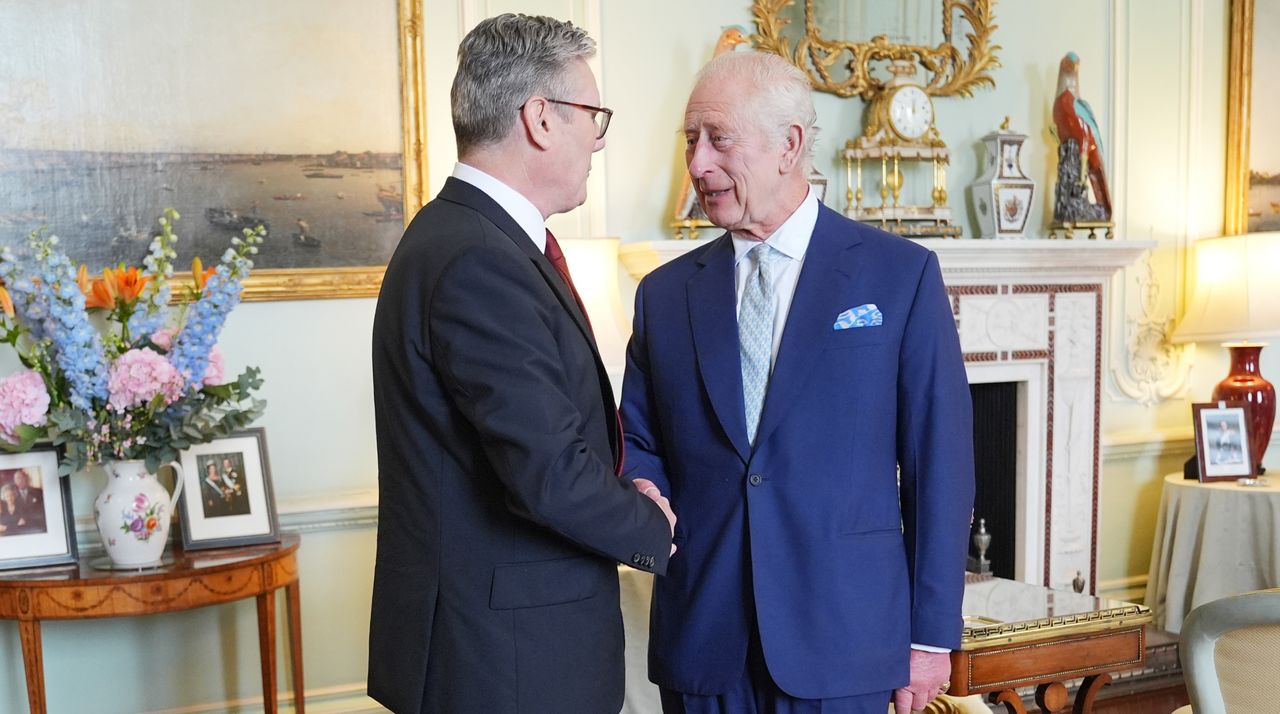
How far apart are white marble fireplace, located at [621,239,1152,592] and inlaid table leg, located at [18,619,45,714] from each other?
126 inches

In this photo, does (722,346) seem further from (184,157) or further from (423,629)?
(184,157)

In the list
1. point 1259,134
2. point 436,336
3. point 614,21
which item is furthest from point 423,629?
point 1259,134

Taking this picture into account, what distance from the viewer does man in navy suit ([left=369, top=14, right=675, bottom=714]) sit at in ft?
5.35

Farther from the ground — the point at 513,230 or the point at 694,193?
the point at 694,193

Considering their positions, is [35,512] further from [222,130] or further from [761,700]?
[761,700]

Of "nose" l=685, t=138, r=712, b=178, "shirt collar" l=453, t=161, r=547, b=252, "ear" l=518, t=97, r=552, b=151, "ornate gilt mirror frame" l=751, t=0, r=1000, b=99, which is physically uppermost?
"ornate gilt mirror frame" l=751, t=0, r=1000, b=99

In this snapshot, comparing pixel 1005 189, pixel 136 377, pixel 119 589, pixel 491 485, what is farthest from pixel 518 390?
pixel 1005 189

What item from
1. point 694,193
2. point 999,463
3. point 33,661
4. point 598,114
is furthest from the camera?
point 999,463

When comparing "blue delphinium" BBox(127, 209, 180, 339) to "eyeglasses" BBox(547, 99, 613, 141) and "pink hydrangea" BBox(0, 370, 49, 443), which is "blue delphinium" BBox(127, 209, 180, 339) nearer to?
"pink hydrangea" BBox(0, 370, 49, 443)

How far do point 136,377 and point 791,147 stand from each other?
6.20ft

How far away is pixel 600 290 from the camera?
3.84 m

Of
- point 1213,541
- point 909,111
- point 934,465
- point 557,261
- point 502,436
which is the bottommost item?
point 1213,541

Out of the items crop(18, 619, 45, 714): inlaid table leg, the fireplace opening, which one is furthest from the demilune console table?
the fireplace opening

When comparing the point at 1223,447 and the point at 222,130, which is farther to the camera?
the point at 1223,447
